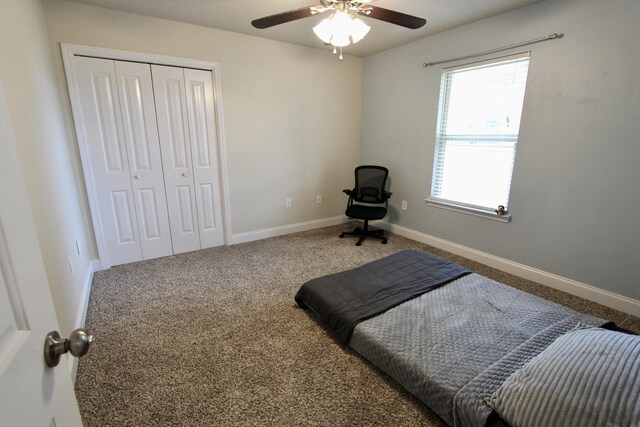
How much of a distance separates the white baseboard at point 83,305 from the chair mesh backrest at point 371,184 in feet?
9.97

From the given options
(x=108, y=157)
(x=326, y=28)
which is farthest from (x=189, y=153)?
(x=326, y=28)

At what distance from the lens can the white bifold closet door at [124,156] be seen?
289cm

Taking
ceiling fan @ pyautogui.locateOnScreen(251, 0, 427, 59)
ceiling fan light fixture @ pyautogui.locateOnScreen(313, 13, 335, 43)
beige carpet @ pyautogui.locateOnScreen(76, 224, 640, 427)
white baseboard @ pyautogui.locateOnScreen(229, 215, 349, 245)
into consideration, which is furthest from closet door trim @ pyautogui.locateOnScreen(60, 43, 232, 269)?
ceiling fan light fixture @ pyautogui.locateOnScreen(313, 13, 335, 43)

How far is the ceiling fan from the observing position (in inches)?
79.7

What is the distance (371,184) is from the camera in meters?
4.17

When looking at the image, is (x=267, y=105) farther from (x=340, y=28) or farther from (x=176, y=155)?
(x=340, y=28)

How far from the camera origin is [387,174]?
13.3ft

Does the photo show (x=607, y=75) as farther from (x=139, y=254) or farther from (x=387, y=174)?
(x=139, y=254)

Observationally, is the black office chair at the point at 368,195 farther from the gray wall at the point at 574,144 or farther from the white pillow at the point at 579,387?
the white pillow at the point at 579,387

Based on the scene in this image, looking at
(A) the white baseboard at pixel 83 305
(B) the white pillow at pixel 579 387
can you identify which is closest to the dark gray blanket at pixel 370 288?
(B) the white pillow at pixel 579 387

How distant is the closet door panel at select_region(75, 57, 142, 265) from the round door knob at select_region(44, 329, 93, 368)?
2.91 m

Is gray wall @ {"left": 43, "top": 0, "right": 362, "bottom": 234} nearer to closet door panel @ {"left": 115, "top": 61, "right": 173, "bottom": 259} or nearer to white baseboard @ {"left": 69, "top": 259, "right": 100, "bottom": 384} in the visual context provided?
closet door panel @ {"left": 115, "top": 61, "right": 173, "bottom": 259}

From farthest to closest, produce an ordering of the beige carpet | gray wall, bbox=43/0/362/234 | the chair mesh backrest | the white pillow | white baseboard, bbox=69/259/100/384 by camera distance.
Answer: the chair mesh backrest → gray wall, bbox=43/0/362/234 → white baseboard, bbox=69/259/100/384 → the beige carpet → the white pillow

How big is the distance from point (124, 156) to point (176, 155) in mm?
488
